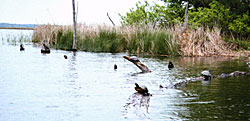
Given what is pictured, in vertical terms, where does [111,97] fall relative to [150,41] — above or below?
below

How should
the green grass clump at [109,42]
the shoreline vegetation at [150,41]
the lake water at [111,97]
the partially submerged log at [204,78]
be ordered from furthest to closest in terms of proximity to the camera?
the green grass clump at [109,42] < the shoreline vegetation at [150,41] < the partially submerged log at [204,78] < the lake water at [111,97]

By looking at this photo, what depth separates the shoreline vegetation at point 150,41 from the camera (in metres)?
22.7

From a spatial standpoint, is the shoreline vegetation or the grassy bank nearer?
the shoreline vegetation

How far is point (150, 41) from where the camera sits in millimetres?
23391

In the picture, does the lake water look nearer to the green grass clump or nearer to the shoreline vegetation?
the shoreline vegetation

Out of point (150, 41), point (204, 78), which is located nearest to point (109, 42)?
point (150, 41)

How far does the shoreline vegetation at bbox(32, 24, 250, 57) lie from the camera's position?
895 inches

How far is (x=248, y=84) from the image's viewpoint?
37.4ft

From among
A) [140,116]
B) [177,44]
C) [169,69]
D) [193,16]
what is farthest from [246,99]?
[193,16]

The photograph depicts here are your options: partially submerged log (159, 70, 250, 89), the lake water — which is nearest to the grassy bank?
the lake water

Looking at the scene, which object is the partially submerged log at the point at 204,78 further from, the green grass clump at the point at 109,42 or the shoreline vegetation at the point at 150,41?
the green grass clump at the point at 109,42

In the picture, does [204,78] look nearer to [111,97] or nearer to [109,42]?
[111,97]

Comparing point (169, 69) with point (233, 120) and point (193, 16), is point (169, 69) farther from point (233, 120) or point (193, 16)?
point (193, 16)

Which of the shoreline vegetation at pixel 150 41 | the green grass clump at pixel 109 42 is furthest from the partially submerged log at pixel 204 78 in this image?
the green grass clump at pixel 109 42
